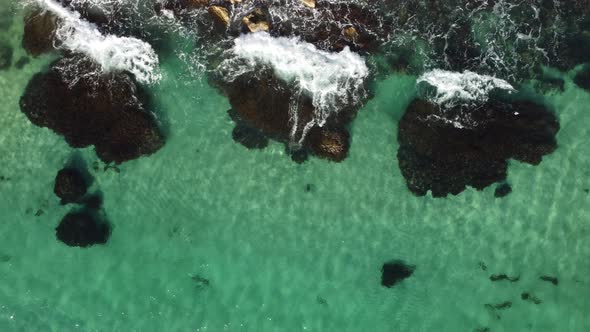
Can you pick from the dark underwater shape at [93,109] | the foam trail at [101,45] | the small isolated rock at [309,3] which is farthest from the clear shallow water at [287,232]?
the small isolated rock at [309,3]

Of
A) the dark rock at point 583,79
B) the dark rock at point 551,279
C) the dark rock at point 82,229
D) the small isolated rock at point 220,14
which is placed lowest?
the dark rock at point 82,229

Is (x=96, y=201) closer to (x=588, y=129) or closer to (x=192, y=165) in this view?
(x=192, y=165)

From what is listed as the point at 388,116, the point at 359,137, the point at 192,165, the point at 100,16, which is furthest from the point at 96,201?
the point at 388,116

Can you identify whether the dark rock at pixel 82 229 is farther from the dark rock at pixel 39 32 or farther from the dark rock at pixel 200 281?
the dark rock at pixel 39 32

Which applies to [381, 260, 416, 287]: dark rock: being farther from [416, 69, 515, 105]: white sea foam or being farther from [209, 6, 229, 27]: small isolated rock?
[209, 6, 229, 27]: small isolated rock

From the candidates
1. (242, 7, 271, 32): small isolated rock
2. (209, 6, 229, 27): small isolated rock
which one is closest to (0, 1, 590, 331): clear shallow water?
(209, 6, 229, 27): small isolated rock

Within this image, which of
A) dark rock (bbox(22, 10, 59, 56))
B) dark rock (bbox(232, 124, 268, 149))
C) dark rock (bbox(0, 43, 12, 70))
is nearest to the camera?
dark rock (bbox(22, 10, 59, 56))

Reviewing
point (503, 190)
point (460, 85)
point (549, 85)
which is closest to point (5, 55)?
point (460, 85)
